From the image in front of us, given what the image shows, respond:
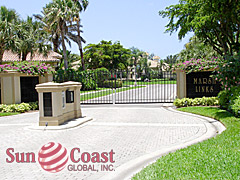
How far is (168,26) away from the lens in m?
19.9

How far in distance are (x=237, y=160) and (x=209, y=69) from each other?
10.3 meters

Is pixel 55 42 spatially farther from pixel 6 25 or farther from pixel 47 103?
pixel 47 103

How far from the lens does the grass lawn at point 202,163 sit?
470 centimetres

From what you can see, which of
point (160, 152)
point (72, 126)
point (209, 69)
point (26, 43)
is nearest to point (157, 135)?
point (160, 152)

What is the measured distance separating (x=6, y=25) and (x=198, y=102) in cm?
1730

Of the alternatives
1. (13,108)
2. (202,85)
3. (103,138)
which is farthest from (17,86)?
(202,85)

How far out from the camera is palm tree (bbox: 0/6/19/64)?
880 inches

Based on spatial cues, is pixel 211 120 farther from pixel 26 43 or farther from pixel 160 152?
pixel 26 43

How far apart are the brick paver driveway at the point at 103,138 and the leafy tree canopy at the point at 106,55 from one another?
122 feet

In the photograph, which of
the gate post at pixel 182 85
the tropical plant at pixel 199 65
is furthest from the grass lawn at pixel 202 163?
the gate post at pixel 182 85

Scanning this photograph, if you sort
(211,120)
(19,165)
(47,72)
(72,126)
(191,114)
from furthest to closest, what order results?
(47,72) → (191,114) → (211,120) → (72,126) → (19,165)

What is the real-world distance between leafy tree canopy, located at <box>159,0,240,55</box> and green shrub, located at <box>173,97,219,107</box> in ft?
9.69

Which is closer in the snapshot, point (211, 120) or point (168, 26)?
point (211, 120)

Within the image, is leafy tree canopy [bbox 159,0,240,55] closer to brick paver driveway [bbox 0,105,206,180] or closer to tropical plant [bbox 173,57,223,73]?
tropical plant [bbox 173,57,223,73]
